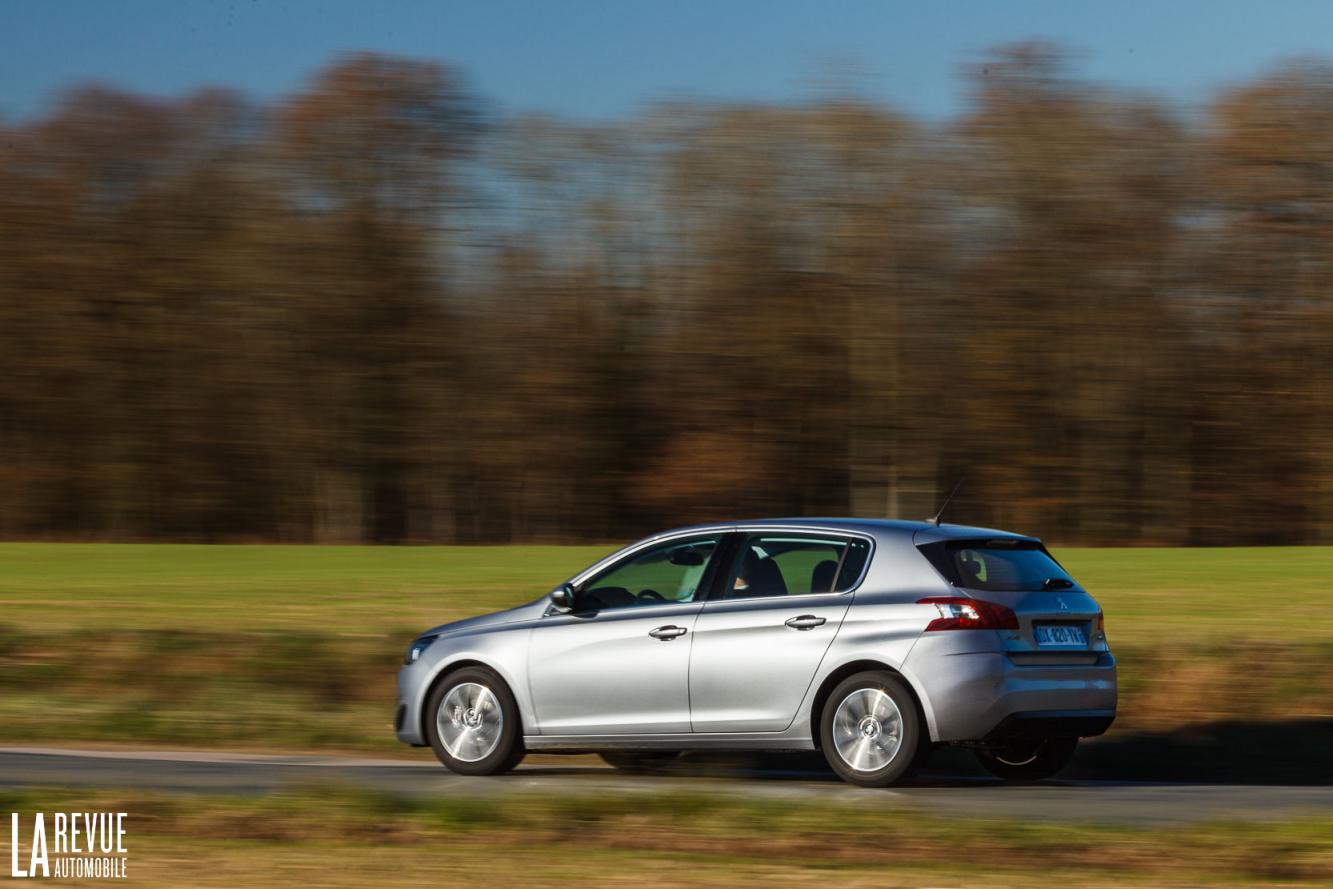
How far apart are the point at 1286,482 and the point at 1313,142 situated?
27.9 ft

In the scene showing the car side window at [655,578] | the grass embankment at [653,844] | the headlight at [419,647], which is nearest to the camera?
the grass embankment at [653,844]

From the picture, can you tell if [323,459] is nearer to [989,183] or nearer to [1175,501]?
[989,183]

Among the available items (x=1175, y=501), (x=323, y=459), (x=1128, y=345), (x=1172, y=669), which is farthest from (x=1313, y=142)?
(x=1172, y=669)

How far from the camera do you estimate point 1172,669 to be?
1741 centimetres

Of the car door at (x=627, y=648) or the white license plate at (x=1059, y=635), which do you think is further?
the car door at (x=627, y=648)

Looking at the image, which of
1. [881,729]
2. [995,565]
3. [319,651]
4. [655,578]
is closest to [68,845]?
[655,578]

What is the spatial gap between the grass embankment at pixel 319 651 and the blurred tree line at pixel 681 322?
16.5 meters

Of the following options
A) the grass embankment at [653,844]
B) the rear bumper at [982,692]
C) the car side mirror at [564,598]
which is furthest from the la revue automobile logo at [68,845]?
the rear bumper at [982,692]

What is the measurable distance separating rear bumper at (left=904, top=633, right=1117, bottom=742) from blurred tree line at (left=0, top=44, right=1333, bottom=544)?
35378 millimetres

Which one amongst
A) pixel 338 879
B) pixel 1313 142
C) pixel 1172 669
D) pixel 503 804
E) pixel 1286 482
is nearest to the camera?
pixel 338 879

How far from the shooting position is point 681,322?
47875mm

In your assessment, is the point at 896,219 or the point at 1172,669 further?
the point at 896,219

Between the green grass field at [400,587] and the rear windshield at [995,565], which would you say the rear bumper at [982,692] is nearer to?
the rear windshield at [995,565]

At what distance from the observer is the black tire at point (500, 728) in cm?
1188
